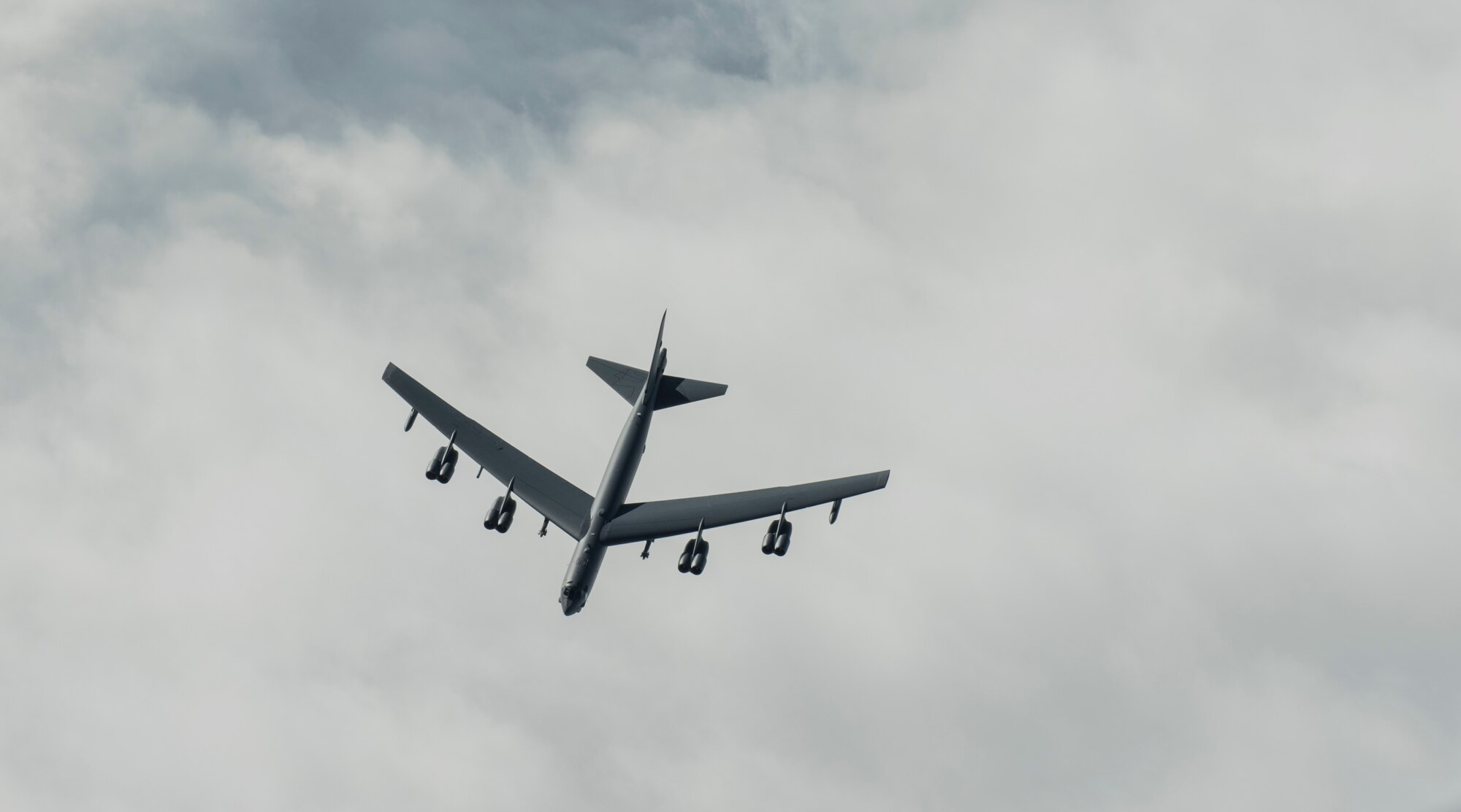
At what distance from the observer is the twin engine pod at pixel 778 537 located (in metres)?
79.9

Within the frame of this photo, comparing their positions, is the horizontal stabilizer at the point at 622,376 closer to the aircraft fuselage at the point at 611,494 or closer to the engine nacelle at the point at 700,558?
the aircraft fuselage at the point at 611,494

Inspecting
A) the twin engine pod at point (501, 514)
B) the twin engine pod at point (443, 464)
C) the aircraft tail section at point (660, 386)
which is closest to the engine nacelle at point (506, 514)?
the twin engine pod at point (501, 514)

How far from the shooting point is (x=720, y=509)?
83500 millimetres

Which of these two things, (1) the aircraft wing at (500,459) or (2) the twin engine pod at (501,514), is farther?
(1) the aircraft wing at (500,459)

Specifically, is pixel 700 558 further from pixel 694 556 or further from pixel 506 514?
pixel 506 514

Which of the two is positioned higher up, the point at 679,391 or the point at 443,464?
the point at 679,391

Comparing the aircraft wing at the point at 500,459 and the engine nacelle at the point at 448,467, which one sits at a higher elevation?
the aircraft wing at the point at 500,459

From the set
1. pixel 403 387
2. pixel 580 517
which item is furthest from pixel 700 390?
pixel 403 387

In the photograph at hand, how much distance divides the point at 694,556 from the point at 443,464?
737 inches

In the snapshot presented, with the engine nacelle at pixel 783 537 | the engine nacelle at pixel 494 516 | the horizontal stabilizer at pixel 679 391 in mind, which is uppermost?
the horizontal stabilizer at pixel 679 391

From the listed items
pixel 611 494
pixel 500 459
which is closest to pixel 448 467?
pixel 500 459

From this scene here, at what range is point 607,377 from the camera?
90625 millimetres

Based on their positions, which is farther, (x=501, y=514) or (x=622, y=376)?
(x=622, y=376)

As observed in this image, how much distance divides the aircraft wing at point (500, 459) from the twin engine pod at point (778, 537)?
13.2 metres
